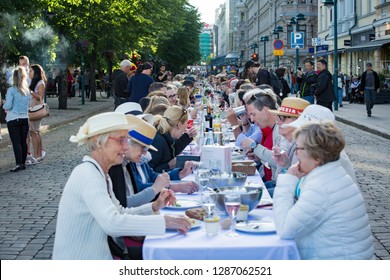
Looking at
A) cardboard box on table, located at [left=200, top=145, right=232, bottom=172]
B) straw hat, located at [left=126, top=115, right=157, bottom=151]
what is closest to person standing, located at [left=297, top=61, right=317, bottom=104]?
cardboard box on table, located at [left=200, top=145, right=232, bottom=172]

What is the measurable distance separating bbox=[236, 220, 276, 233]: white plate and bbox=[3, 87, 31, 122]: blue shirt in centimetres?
943

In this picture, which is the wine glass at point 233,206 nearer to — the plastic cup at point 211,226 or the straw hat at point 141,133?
the plastic cup at point 211,226

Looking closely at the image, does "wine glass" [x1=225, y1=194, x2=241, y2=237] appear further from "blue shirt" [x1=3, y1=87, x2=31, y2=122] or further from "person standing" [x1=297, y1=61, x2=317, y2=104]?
"person standing" [x1=297, y1=61, x2=317, y2=104]

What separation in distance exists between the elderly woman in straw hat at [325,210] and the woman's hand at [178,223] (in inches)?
20.9

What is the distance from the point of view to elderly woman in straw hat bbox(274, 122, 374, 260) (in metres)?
4.35

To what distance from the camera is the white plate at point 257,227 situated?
15.1 feet

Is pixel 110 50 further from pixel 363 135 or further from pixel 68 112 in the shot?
pixel 363 135

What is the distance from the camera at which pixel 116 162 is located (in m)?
4.63

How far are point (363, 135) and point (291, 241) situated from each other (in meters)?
17.1

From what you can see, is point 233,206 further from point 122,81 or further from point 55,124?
point 55,124

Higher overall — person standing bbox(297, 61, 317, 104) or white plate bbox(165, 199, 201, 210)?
person standing bbox(297, 61, 317, 104)

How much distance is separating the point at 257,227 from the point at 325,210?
0.51 metres

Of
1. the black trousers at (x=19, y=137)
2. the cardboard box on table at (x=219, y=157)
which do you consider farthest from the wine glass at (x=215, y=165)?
the black trousers at (x=19, y=137)

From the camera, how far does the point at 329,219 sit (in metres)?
4.36
